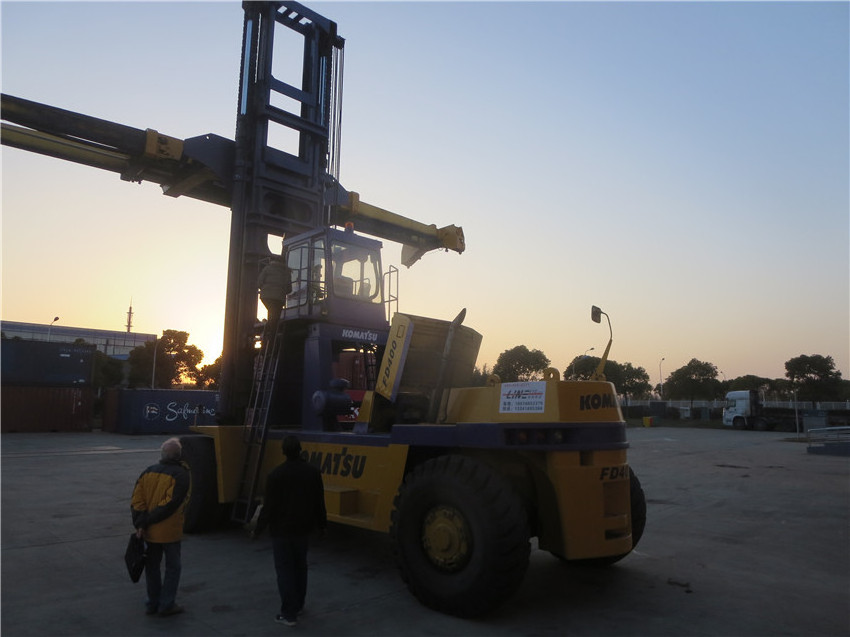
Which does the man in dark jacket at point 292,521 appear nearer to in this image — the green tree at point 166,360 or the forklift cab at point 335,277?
the forklift cab at point 335,277

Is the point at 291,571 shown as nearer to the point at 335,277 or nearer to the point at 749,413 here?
the point at 335,277

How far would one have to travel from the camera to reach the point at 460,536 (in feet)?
16.8

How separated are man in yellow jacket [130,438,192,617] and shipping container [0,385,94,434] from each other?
30396 millimetres

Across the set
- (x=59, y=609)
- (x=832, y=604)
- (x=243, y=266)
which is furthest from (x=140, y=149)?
(x=832, y=604)

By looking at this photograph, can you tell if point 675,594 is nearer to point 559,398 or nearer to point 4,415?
point 559,398

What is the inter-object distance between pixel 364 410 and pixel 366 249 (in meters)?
2.73

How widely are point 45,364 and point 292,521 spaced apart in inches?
1300

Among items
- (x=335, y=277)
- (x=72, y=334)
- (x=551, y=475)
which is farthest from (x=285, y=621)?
(x=72, y=334)

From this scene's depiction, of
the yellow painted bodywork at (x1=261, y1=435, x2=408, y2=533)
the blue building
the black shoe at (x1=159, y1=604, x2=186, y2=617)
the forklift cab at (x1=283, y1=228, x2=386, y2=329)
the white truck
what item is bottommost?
the black shoe at (x1=159, y1=604, x2=186, y2=617)

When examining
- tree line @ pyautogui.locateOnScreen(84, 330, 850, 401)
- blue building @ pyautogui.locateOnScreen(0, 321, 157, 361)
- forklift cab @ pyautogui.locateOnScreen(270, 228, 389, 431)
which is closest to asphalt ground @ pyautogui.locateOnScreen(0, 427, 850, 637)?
forklift cab @ pyautogui.locateOnScreen(270, 228, 389, 431)

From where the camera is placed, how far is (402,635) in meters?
4.62

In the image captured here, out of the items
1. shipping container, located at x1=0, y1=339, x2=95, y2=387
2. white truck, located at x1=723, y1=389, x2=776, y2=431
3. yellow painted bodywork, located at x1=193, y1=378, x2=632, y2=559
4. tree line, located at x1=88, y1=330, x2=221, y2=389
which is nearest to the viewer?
yellow painted bodywork, located at x1=193, y1=378, x2=632, y2=559

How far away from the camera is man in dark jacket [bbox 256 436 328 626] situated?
4812mm

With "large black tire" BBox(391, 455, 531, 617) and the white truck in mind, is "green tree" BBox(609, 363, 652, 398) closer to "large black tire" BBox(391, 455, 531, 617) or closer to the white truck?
the white truck
